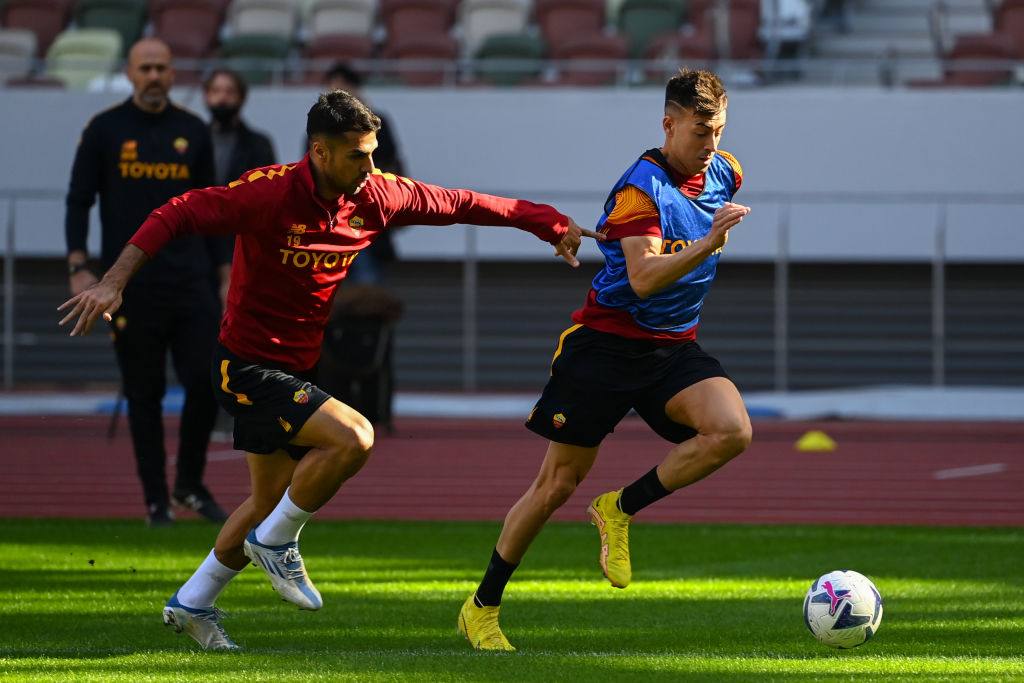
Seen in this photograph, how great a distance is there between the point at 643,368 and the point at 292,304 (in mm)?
1184

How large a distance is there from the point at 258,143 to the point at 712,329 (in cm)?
908

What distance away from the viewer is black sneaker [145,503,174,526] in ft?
23.4

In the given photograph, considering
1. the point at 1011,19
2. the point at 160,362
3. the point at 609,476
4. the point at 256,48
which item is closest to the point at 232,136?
the point at 160,362

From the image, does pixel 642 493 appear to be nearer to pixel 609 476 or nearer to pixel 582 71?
pixel 609 476

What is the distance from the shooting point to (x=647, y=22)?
17594mm

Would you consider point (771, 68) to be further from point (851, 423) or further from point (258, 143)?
point (258, 143)

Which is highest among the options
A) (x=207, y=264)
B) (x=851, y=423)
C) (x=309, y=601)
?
(x=207, y=264)

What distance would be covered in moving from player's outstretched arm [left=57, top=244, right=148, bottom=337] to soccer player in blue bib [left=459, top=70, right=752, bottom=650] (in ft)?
4.68

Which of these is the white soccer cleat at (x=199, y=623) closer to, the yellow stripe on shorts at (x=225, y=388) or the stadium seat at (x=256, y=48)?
the yellow stripe on shorts at (x=225, y=388)

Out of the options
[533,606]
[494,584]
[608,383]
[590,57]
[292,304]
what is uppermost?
[292,304]

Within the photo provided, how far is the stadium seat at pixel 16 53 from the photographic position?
16781 millimetres

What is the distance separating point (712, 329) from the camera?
16469 mm

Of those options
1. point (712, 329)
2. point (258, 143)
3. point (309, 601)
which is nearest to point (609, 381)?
point (309, 601)

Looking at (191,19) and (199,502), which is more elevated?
(191,19)
